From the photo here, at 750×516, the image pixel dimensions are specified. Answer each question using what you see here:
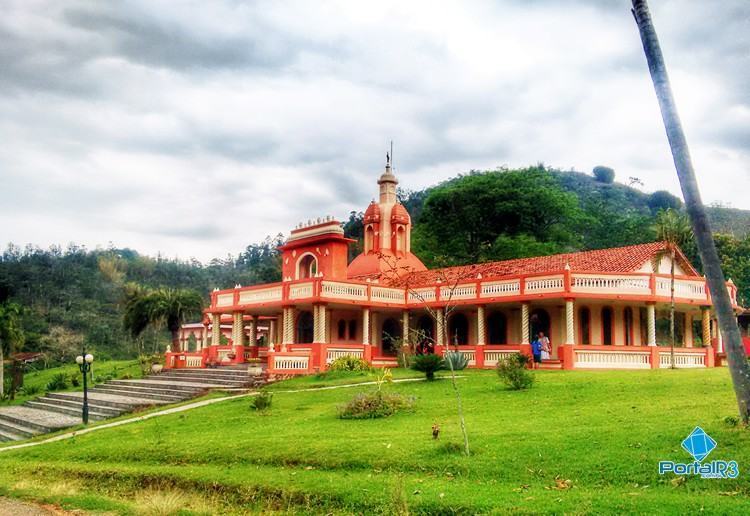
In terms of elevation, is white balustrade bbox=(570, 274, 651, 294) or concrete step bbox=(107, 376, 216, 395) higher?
white balustrade bbox=(570, 274, 651, 294)

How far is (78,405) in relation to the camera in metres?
25.3

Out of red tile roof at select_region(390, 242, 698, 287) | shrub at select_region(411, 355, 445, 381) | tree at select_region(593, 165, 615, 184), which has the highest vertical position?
tree at select_region(593, 165, 615, 184)

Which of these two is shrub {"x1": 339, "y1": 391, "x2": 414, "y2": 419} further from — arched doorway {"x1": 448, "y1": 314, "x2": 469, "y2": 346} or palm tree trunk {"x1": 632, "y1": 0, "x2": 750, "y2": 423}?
arched doorway {"x1": 448, "y1": 314, "x2": 469, "y2": 346}

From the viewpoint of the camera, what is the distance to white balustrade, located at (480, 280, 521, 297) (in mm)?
26095

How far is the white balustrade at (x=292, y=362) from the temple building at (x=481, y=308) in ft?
0.12

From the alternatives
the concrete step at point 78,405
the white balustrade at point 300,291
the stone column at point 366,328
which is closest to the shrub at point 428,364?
the stone column at point 366,328

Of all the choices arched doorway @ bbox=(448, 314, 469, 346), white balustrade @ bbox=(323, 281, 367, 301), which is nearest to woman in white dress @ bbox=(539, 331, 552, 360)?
arched doorway @ bbox=(448, 314, 469, 346)

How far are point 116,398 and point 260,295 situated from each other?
7.42 meters

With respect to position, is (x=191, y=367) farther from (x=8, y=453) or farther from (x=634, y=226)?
(x=634, y=226)

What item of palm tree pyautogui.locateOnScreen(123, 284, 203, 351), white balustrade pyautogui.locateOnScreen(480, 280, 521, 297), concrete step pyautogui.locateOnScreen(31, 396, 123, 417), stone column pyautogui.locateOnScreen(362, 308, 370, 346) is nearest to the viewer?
concrete step pyautogui.locateOnScreen(31, 396, 123, 417)

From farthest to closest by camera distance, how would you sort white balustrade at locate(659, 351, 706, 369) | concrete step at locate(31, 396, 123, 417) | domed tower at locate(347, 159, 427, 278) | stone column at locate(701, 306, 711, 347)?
domed tower at locate(347, 159, 427, 278), stone column at locate(701, 306, 711, 347), white balustrade at locate(659, 351, 706, 369), concrete step at locate(31, 396, 123, 417)

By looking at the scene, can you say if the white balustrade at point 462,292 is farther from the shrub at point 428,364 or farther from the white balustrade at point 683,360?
the white balustrade at point 683,360

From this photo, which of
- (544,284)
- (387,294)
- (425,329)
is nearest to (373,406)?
(544,284)

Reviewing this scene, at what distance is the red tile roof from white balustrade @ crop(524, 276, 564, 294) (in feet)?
1.37
